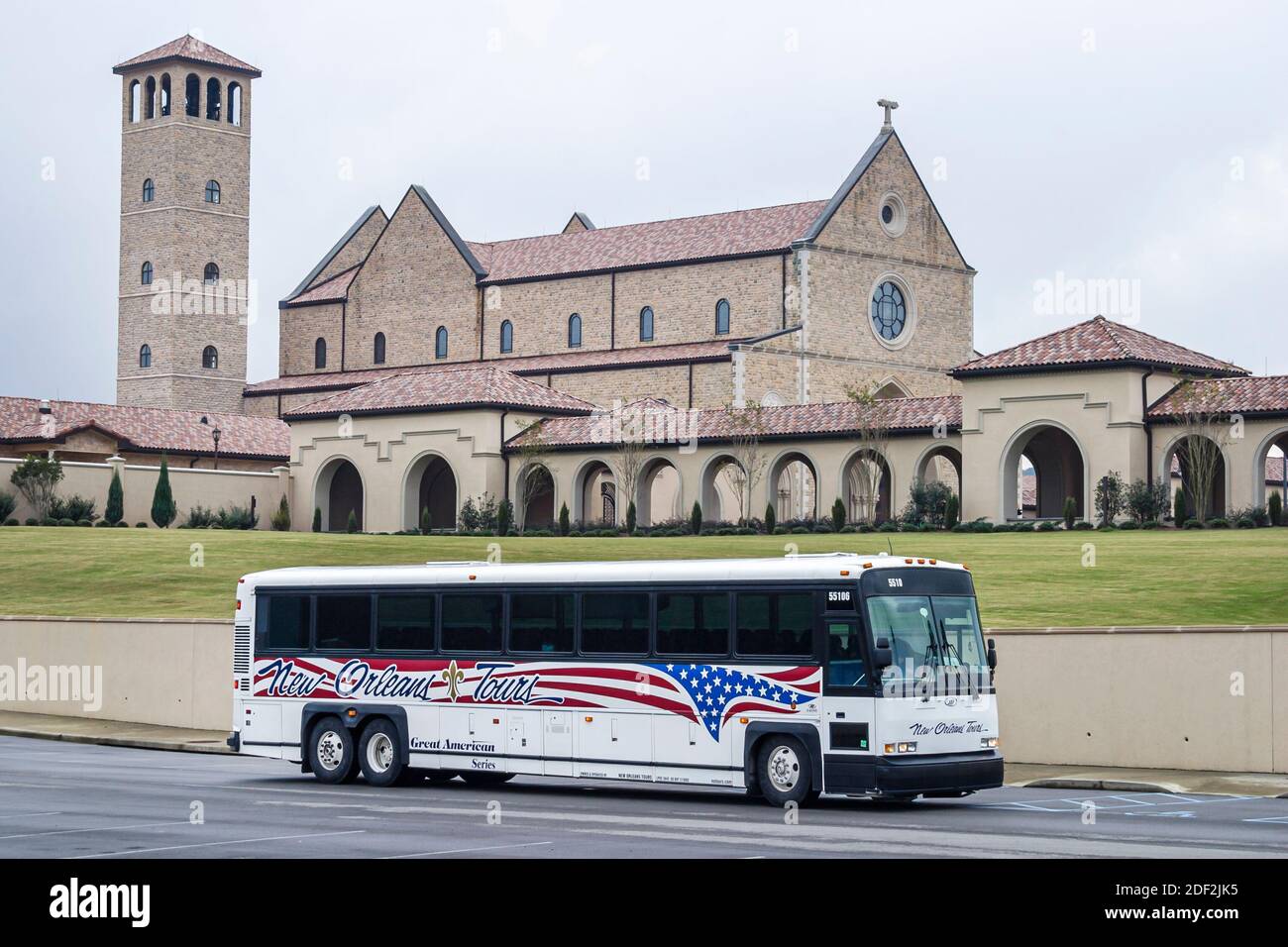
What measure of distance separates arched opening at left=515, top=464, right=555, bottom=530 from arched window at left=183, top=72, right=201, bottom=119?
3636 centimetres

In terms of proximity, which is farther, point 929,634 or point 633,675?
point 633,675

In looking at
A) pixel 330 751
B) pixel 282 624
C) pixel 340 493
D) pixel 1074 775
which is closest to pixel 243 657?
pixel 282 624

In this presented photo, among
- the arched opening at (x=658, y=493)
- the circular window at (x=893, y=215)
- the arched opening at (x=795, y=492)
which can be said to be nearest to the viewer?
the arched opening at (x=658, y=493)

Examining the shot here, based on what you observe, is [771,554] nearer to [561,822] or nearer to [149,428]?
[561,822]

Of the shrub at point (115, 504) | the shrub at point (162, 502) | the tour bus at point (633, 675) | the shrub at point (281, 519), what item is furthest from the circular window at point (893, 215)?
the tour bus at point (633, 675)

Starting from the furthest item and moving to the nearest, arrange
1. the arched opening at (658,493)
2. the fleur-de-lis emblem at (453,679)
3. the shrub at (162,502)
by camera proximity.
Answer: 1. the shrub at (162,502)
2. the arched opening at (658,493)
3. the fleur-de-lis emblem at (453,679)

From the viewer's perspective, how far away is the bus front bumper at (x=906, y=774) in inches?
753

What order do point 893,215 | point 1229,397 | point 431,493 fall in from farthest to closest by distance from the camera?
point 893,215
point 431,493
point 1229,397

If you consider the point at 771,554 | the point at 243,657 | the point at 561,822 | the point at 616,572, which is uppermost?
the point at 771,554

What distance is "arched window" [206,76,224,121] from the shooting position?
93.8m

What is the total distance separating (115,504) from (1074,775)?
49805 mm

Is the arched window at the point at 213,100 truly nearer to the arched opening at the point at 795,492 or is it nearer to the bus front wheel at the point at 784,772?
the arched opening at the point at 795,492

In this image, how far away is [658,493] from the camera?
70.5 metres

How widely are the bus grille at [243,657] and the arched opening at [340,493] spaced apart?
1925 inches
